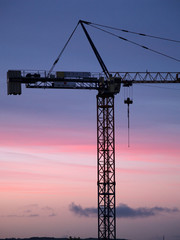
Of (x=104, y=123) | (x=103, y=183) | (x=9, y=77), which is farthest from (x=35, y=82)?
(x=103, y=183)

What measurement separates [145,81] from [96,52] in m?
16.7

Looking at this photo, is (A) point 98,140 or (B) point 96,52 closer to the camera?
(A) point 98,140

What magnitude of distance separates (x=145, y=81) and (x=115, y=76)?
949 cm

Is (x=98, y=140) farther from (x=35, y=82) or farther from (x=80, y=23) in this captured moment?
(x=80, y=23)

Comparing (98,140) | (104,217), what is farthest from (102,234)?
(98,140)

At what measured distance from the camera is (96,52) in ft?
503

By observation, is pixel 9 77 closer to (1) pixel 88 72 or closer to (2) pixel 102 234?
(1) pixel 88 72

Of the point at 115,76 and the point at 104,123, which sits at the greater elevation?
the point at 115,76

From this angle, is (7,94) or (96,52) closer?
(7,94)

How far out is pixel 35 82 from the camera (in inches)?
5556

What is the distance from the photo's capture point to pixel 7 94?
454ft

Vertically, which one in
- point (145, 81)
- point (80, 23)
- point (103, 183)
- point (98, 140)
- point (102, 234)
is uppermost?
point (80, 23)

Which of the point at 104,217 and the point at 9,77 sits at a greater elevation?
the point at 9,77

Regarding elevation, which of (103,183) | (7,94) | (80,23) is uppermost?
(80,23)
